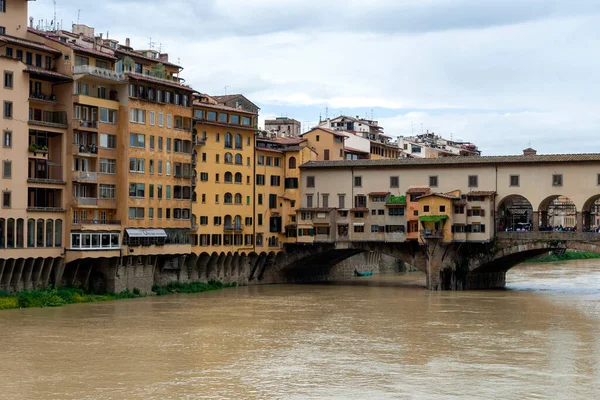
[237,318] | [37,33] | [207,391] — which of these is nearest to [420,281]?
[237,318]

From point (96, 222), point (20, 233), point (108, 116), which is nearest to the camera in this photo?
point (20, 233)

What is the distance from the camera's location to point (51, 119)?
50469 millimetres

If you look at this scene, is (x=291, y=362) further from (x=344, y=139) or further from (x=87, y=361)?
(x=344, y=139)

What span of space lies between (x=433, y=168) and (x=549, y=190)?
270 inches

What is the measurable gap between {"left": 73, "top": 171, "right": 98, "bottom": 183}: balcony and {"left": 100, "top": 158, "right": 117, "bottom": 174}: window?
64cm

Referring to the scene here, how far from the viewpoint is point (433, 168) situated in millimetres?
60938

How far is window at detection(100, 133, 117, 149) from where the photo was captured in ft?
171

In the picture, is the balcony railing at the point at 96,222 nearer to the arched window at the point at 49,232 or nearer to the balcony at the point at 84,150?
the arched window at the point at 49,232

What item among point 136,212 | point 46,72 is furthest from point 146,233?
point 46,72

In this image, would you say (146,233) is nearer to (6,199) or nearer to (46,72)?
(6,199)

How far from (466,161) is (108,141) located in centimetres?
2063

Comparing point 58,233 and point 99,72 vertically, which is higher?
point 99,72

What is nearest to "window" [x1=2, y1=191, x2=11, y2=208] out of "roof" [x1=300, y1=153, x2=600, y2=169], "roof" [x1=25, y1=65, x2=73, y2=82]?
"roof" [x1=25, y1=65, x2=73, y2=82]

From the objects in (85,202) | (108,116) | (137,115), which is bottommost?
(85,202)
